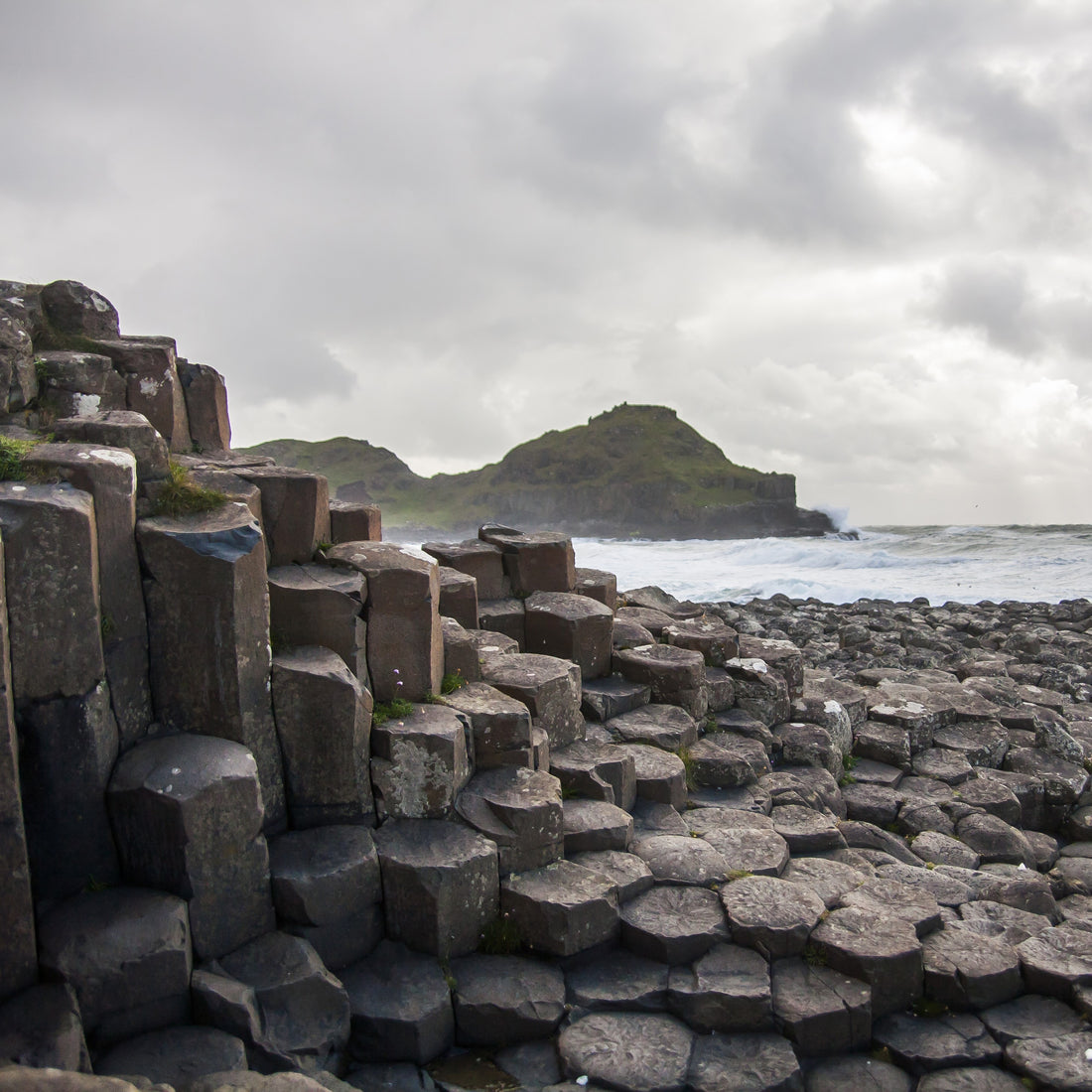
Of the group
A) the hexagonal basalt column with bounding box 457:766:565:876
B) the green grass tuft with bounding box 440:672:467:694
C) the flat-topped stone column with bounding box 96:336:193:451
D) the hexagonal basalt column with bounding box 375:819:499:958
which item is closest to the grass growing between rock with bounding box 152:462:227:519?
the flat-topped stone column with bounding box 96:336:193:451

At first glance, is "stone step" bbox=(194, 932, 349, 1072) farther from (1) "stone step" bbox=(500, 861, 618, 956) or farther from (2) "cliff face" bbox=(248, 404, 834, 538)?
(2) "cliff face" bbox=(248, 404, 834, 538)

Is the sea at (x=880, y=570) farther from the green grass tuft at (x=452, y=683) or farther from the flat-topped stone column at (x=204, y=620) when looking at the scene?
the flat-topped stone column at (x=204, y=620)

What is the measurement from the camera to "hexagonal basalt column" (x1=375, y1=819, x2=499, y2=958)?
5531mm

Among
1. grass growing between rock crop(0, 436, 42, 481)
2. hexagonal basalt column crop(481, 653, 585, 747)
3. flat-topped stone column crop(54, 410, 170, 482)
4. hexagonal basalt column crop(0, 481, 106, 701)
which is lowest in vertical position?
hexagonal basalt column crop(481, 653, 585, 747)

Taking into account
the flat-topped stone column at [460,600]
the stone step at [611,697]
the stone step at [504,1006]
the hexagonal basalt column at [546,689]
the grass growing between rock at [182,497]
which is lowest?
the stone step at [504,1006]

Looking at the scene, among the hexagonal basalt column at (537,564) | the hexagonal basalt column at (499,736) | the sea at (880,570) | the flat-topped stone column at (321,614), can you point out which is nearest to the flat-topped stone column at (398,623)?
the flat-topped stone column at (321,614)

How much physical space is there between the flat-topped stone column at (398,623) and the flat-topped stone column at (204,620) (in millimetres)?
1230

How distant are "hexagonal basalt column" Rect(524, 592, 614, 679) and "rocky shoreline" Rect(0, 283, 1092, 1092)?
3.63 feet

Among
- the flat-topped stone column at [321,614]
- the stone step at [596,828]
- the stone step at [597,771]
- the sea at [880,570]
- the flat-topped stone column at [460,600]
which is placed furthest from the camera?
the sea at [880,570]

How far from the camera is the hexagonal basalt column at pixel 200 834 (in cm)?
494

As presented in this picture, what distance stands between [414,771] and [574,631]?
3340 millimetres

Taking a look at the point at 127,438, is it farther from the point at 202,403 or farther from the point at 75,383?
the point at 202,403

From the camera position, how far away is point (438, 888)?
5520 mm

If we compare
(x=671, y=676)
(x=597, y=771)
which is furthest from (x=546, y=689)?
(x=671, y=676)
